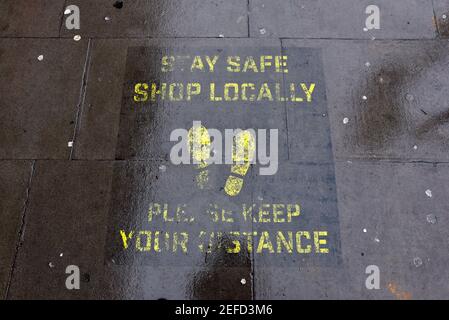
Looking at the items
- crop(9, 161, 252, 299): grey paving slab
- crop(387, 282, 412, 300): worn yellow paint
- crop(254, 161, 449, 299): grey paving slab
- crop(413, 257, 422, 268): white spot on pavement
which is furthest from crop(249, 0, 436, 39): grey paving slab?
crop(387, 282, 412, 300): worn yellow paint

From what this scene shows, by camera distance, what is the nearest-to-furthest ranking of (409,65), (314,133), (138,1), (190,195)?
(190,195) < (314,133) < (409,65) < (138,1)

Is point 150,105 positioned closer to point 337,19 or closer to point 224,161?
point 224,161

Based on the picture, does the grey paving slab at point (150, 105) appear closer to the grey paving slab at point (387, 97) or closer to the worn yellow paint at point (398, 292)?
the grey paving slab at point (387, 97)

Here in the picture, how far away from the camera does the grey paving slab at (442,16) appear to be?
5719mm

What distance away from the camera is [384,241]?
4.52m

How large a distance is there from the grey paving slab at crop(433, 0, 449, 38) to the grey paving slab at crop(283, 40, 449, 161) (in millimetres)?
188

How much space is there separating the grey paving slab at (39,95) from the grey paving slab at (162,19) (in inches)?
Answer: 15.8

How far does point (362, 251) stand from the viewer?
4492 mm

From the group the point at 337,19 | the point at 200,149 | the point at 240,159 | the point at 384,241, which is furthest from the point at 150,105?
the point at 384,241

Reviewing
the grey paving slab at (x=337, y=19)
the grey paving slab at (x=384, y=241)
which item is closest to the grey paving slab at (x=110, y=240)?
the grey paving slab at (x=384, y=241)

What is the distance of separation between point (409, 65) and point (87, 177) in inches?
155

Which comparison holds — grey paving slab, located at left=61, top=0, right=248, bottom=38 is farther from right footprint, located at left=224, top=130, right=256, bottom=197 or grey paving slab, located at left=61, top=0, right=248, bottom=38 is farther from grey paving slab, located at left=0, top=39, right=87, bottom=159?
right footprint, located at left=224, top=130, right=256, bottom=197
